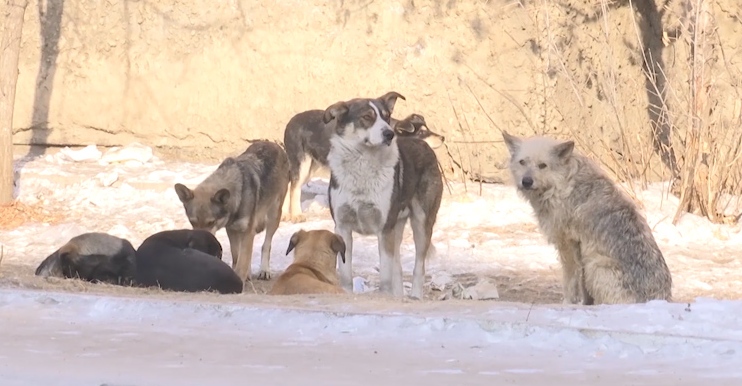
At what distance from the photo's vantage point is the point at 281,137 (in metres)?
18.6

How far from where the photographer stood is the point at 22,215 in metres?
15.7

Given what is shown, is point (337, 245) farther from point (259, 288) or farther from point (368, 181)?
point (259, 288)

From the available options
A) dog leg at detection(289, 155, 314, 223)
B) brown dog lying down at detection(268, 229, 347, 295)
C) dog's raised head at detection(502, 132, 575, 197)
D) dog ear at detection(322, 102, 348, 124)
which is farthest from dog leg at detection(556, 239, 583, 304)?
dog leg at detection(289, 155, 314, 223)

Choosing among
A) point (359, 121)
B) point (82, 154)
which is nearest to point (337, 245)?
point (359, 121)

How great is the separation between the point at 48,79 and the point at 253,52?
11.9 ft

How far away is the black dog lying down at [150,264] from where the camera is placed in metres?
9.75

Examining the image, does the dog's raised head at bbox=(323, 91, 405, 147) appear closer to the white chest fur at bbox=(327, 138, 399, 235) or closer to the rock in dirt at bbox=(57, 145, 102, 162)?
the white chest fur at bbox=(327, 138, 399, 235)

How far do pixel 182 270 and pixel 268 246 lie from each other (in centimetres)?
278

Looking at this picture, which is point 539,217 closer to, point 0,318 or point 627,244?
point 627,244

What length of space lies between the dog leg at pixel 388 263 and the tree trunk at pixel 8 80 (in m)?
7.33

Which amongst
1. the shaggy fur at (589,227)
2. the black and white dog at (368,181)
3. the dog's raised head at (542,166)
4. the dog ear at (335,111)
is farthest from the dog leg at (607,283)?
the dog ear at (335,111)

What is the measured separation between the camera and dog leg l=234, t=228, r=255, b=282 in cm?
1173

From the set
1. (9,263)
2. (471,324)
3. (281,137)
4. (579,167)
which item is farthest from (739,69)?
(471,324)

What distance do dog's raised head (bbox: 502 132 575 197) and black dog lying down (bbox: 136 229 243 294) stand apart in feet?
8.26
